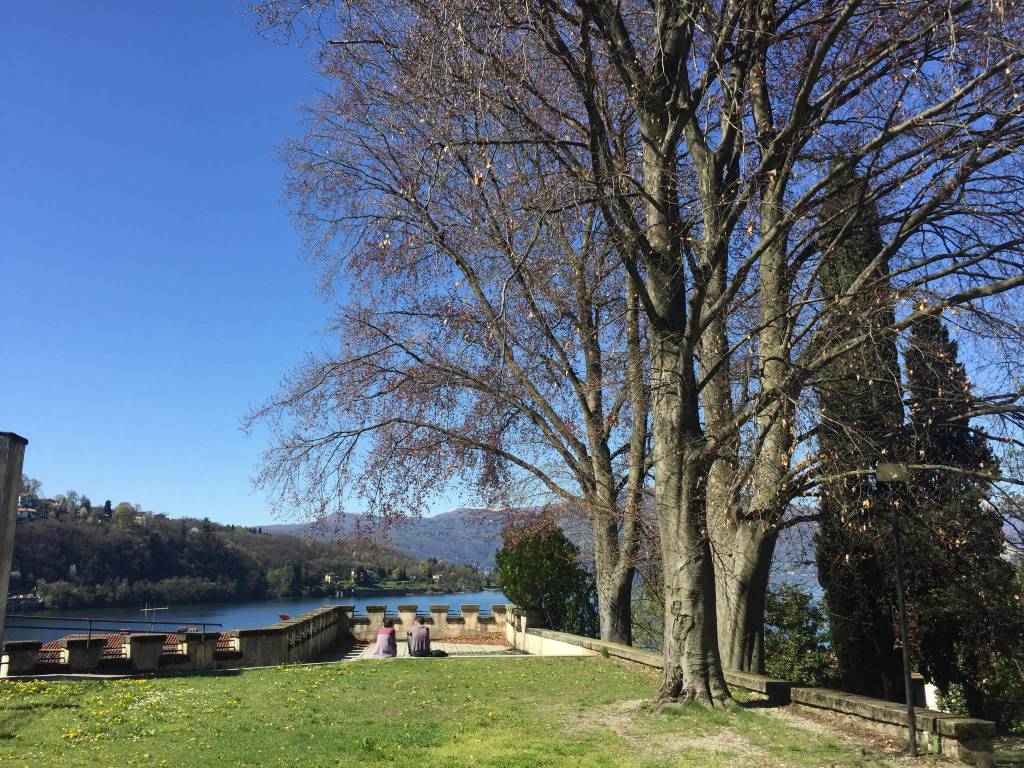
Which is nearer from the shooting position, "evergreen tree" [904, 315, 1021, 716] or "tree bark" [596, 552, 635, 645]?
"evergreen tree" [904, 315, 1021, 716]

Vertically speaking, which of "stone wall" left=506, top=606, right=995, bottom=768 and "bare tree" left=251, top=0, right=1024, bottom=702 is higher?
"bare tree" left=251, top=0, right=1024, bottom=702

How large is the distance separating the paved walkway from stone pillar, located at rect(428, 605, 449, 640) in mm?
981

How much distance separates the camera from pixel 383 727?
8.80 m

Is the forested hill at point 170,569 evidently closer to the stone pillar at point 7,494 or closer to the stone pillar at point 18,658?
the stone pillar at point 18,658

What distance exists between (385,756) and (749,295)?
27.3ft

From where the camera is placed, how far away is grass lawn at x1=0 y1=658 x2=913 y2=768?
7.37m

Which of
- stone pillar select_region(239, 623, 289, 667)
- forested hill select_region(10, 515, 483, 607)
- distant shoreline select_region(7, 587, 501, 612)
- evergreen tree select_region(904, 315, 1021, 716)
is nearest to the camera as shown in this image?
Answer: evergreen tree select_region(904, 315, 1021, 716)

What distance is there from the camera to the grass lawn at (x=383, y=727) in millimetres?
7367

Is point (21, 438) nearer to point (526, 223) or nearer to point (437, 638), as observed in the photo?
point (526, 223)

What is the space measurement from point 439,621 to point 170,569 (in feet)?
221

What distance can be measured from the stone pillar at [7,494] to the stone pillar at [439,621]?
15140mm

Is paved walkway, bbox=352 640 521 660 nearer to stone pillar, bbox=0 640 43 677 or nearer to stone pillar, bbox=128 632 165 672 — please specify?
stone pillar, bbox=128 632 165 672

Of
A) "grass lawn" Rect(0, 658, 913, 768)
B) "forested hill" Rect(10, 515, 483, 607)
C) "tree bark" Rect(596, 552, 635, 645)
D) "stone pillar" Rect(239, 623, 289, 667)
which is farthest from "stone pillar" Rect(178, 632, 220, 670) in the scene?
"forested hill" Rect(10, 515, 483, 607)

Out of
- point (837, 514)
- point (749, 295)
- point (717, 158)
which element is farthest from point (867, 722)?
point (717, 158)
